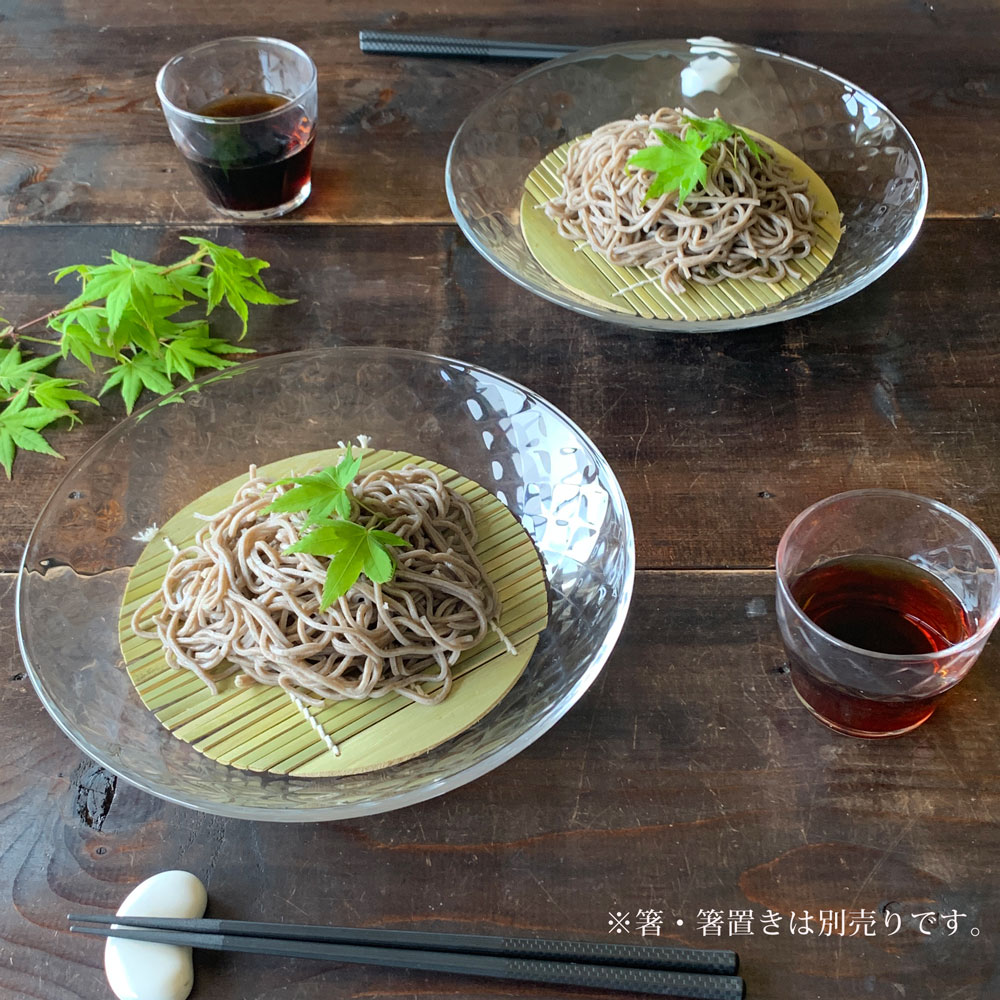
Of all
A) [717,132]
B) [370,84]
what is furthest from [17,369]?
Answer: [717,132]

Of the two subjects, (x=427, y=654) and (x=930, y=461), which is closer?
(x=427, y=654)

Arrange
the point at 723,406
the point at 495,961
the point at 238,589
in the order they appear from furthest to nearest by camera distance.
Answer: the point at 723,406, the point at 238,589, the point at 495,961

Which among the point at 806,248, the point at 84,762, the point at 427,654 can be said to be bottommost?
the point at 84,762

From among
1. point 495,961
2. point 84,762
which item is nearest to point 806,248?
point 495,961

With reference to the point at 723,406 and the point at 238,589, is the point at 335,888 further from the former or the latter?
the point at 723,406

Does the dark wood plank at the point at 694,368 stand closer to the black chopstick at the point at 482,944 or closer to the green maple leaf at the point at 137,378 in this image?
the green maple leaf at the point at 137,378

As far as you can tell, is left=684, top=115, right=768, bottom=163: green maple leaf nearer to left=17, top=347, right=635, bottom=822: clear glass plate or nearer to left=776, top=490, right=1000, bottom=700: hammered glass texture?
left=17, top=347, right=635, bottom=822: clear glass plate

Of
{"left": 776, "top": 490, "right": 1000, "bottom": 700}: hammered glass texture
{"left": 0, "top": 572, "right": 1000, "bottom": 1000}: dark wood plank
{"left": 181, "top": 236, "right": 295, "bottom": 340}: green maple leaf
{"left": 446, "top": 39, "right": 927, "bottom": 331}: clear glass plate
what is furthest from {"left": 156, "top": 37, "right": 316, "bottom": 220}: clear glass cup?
{"left": 776, "top": 490, "right": 1000, "bottom": 700}: hammered glass texture
